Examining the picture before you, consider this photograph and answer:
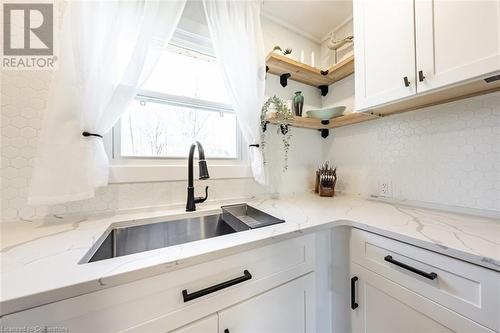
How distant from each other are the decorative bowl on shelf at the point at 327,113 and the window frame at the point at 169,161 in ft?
2.03

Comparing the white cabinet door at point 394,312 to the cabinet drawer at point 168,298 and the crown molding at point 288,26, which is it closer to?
the cabinet drawer at point 168,298

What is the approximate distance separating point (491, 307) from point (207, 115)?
149cm

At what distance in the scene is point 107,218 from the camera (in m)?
0.92

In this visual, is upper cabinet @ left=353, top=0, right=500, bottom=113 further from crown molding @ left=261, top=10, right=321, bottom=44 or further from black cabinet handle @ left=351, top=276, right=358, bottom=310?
black cabinet handle @ left=351, top=276, right=358, bottom=310

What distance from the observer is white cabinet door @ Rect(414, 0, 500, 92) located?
0.70 m

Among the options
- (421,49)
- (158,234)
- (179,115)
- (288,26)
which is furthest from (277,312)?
(288,26)

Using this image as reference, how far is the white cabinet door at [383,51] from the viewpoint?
918 mm

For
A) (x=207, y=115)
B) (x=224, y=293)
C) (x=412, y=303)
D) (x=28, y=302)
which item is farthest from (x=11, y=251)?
(x=412, y=303)

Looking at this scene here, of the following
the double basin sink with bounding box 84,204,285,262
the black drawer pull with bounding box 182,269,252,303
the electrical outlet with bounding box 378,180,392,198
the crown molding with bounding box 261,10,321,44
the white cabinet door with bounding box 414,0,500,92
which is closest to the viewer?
the black drawer pull with bounding box 182,269,252,303

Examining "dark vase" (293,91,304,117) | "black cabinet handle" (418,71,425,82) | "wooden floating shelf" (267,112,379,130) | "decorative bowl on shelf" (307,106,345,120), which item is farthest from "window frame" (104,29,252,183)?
"black cabinet handle" (418,71,425,82)

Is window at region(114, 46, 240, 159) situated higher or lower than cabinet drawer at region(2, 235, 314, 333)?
higher

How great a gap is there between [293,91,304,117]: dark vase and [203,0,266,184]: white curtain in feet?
1.20

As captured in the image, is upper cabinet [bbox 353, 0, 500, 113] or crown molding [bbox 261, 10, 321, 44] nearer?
upper cabinet [bbox 353, 0, 500, 113]

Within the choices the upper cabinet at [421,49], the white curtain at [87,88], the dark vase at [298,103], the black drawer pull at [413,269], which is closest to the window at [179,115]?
the white curtain at [87,88]
